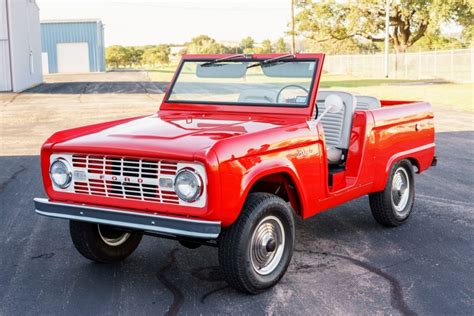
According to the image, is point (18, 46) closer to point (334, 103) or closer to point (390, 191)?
point (390, 191)

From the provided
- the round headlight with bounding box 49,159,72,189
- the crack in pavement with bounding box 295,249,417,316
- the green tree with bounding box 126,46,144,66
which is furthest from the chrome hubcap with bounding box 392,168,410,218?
the green tree with bounding box 126,46,144,66

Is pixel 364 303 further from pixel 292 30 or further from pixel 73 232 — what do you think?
pixel 292 30

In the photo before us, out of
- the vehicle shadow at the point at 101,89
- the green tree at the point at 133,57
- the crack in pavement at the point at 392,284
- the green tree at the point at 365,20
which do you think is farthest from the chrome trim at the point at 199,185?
the green tree at the point at 133,57

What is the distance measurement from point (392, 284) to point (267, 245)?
1.03 meters

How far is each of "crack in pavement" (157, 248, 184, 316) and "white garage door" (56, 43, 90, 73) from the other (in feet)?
233

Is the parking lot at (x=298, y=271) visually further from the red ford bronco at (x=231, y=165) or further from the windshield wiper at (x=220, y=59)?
the windshield wiper at (x=220, y=59)

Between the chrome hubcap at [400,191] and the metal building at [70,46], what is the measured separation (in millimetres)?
70184

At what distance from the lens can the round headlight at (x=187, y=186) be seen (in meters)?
4.27

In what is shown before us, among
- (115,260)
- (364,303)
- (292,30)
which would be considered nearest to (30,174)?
(115,260)

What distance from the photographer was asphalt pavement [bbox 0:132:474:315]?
4.45 metres

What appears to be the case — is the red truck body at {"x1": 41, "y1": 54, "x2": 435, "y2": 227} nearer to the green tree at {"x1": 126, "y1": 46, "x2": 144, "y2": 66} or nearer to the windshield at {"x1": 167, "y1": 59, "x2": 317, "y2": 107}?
the windshield at {"x1": 167, "y1": 59, "x2": 317, "y2": 107}

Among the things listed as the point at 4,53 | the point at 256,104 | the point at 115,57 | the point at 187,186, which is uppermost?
the point at 115,57

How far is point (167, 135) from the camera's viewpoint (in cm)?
475

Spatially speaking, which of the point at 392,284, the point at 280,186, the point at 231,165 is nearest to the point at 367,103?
the point at 280,186
